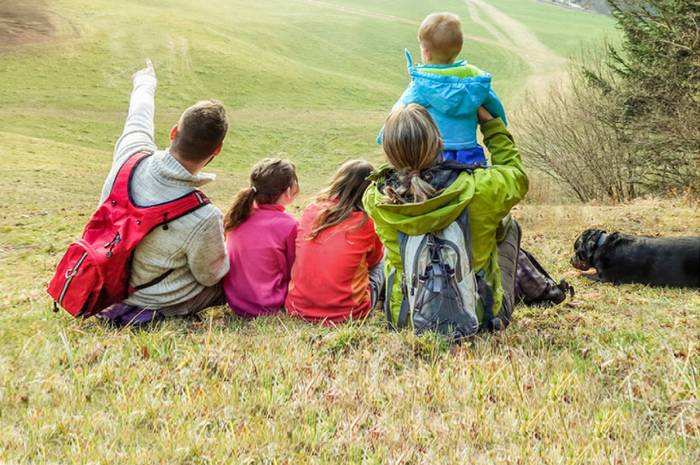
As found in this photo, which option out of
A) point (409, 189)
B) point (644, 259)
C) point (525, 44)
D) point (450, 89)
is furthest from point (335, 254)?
point (525, 44)

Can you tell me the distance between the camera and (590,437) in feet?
8.72

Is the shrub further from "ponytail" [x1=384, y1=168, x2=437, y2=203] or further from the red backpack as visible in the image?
the red backpack

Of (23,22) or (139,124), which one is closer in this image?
(139,124)

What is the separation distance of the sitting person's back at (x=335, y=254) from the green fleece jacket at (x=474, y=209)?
0.60 meters

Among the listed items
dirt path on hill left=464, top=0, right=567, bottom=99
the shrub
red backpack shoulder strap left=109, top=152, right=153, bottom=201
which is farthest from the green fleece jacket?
dirt path on hill left=464, top=0, right=567, bottom=99

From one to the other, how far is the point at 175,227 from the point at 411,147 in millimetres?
1805

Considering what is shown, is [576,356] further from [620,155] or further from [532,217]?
[620,155]

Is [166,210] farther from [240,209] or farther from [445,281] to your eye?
[445,281]

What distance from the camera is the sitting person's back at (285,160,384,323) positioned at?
16.7 ft

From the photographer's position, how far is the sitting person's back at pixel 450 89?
470cm

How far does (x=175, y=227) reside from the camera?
4594 mm

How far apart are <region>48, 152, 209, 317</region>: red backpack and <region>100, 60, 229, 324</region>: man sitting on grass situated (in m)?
0.06

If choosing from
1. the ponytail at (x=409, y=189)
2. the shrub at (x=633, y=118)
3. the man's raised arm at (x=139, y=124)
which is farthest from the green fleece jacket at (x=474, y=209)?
the shrub at (x=633, y=118)

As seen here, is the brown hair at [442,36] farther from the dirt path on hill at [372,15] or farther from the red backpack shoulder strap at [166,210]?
the dirt path on hill at [372,15]
